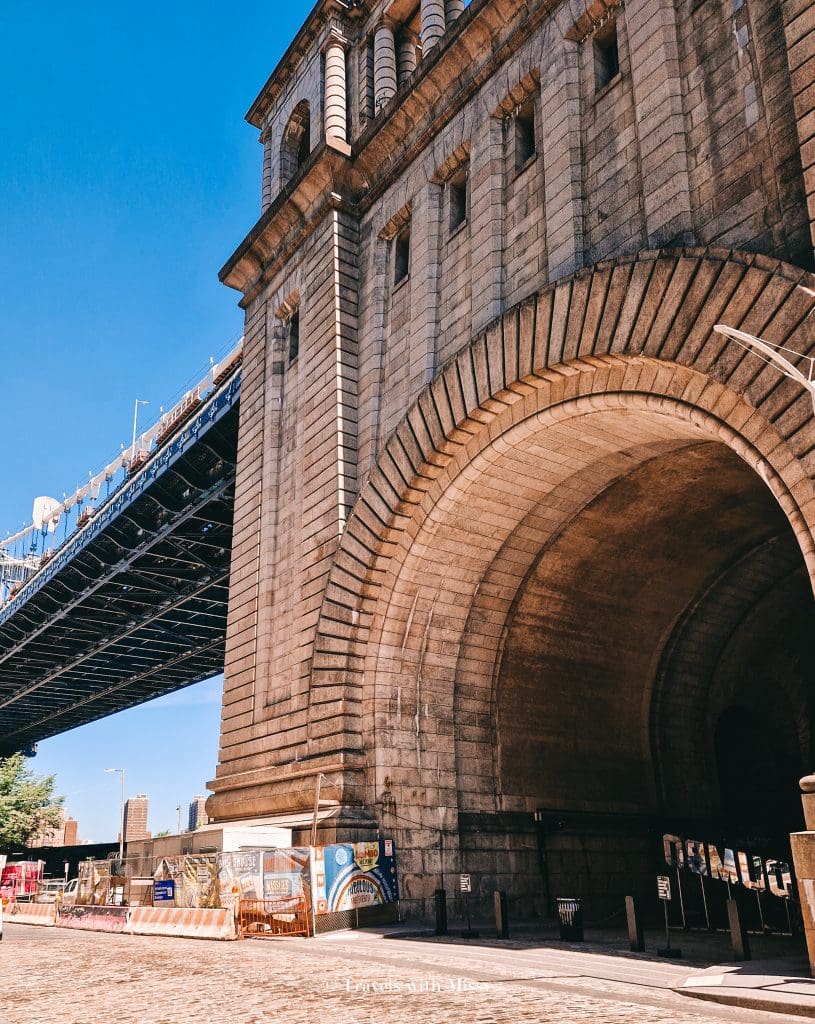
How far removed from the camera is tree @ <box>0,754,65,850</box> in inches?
2885

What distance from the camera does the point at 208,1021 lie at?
985 centimetres

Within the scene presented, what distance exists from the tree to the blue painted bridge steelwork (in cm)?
892

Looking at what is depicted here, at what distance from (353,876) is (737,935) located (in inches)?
345

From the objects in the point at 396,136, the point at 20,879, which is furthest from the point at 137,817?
Result: the point at 396,136

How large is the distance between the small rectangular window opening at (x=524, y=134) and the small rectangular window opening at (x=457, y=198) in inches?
87.3

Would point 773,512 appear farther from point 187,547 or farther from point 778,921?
point 187,547

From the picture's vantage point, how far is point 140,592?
215ft

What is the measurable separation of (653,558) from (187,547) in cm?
3589

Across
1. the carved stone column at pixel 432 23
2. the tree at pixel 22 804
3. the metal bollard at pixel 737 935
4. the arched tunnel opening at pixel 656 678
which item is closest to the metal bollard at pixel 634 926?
the metal bollard at pixel 737 935

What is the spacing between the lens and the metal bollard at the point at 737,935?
14970 mm

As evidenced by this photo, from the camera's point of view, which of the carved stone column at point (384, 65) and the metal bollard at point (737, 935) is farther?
the carved stone column at point (384, 65)

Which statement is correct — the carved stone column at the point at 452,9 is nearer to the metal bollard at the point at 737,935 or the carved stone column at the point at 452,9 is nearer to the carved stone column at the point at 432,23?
the carved stone column at the point at 432,23

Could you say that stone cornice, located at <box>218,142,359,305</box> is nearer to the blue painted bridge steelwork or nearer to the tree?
the blue painted bridge steelwork

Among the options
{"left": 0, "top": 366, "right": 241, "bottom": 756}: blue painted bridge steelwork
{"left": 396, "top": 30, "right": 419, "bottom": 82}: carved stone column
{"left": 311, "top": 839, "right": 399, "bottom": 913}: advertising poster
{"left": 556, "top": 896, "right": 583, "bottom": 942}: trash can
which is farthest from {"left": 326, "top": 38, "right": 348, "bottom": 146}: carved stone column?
{"left": 556, "top": 896, "right": 583, "bottom": 942}: trash can
